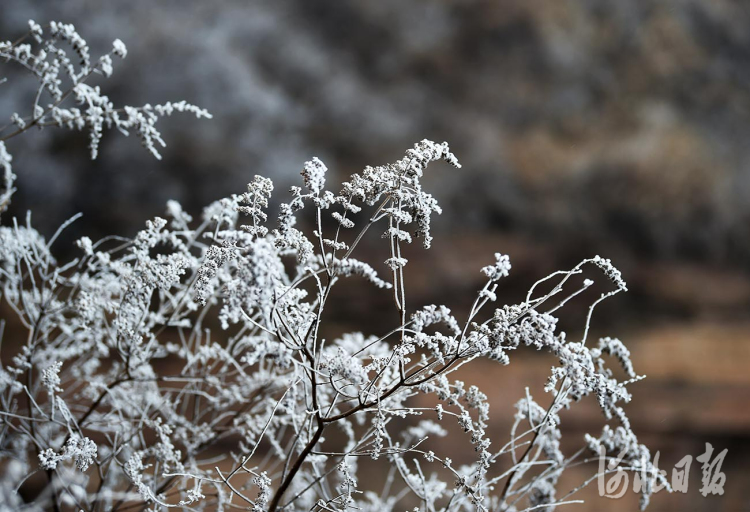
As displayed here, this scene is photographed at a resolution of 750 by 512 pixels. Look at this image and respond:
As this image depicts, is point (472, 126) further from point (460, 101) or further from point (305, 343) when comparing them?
point (305, 343)

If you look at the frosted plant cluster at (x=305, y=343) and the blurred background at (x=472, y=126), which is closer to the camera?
the frosted plant cluster at (x=305, y=343)

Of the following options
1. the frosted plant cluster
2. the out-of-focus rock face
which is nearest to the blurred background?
the out-of-focus rock face

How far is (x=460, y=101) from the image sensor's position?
6.85ft

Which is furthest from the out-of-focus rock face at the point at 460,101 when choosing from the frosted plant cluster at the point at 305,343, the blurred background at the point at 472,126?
the frosted plant cluster at the point at 305,343

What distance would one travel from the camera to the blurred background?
6.73 feet

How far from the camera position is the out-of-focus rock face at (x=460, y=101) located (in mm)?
2066

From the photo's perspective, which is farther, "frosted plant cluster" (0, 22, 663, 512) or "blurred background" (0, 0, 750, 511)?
"blurred background" (0, 0, 750, 511)

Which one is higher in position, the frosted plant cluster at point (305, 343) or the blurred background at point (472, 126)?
the blurred background at point (472, 126)

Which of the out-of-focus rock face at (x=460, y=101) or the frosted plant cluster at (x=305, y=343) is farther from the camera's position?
the out-of-focus rock face at (x=460, y=101)

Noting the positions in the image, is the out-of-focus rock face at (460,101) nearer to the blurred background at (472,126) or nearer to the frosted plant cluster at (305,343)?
the blurred background at (472,126)

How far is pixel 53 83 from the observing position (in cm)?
78

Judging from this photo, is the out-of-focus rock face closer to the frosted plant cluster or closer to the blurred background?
the blurred background

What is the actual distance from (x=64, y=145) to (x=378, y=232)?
1.06 meters

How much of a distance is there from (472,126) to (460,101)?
0.30 ft
